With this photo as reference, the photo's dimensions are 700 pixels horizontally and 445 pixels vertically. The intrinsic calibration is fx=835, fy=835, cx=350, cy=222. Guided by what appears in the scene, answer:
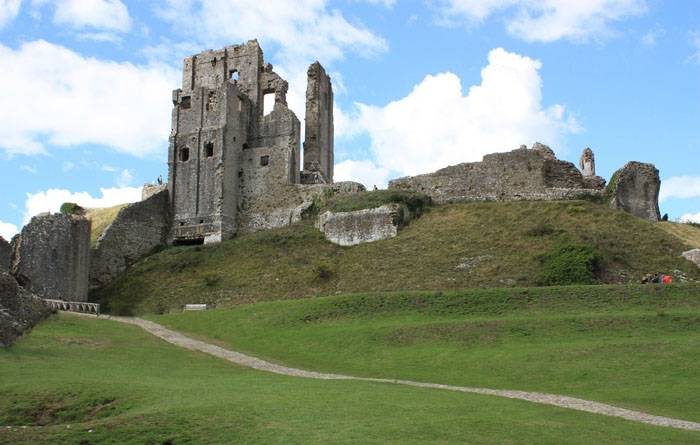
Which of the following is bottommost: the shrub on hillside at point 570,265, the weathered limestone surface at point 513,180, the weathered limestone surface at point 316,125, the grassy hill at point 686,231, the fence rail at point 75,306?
the fence rail at point 75,306

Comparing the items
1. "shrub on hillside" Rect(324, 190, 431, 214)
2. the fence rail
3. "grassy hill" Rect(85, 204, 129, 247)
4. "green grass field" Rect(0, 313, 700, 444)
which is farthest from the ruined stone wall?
"green grass field" Rect(0, 313, 700, 444)

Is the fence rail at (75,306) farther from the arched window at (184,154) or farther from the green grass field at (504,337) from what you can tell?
the arched window at (184,154)

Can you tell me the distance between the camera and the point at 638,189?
45.0 meters

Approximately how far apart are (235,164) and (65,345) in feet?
91.0

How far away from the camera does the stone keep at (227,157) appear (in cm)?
5184

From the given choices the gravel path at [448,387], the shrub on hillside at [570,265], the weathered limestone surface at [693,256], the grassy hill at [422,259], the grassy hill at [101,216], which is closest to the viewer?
the gravel path at [448,387]

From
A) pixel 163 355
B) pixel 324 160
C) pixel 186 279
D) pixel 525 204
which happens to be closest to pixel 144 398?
pixel 163 355

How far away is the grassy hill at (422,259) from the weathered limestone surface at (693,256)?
1.37ft

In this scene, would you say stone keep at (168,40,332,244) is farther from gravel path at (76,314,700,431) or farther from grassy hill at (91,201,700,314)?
gravel path at (76,314,700,431)

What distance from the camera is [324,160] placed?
59.8 meters

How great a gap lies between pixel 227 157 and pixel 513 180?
1793 centimetres

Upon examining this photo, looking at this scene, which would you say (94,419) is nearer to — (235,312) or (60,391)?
(60,391)

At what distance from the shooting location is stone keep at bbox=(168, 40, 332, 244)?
5184cm

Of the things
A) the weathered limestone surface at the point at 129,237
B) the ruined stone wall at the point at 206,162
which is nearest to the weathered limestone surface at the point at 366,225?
the ruined stone wall at the point at 206,162
